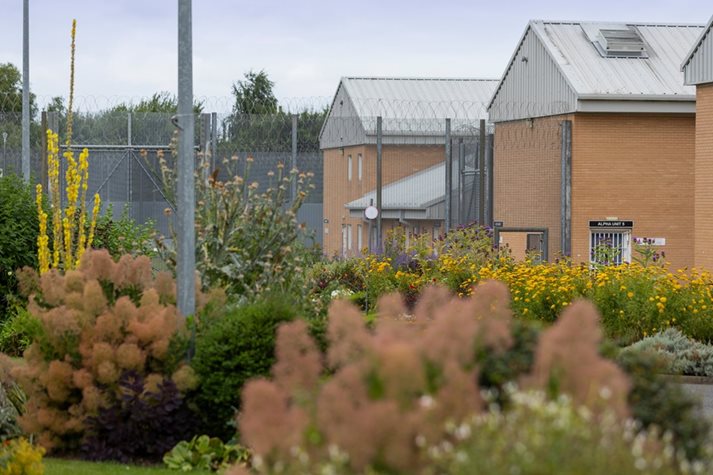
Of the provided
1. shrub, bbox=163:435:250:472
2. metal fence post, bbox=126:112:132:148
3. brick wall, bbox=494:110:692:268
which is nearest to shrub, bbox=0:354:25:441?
shrub, bbox=163:435:250:472

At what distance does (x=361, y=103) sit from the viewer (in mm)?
48344

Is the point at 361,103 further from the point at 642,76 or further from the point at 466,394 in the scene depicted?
the point at 466,394

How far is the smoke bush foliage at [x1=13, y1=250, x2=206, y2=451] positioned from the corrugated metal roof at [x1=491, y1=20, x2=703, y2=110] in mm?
24107

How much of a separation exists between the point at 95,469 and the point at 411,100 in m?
39.7

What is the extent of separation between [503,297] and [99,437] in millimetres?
4940

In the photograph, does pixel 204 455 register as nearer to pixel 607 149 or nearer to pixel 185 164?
pixel 185 164

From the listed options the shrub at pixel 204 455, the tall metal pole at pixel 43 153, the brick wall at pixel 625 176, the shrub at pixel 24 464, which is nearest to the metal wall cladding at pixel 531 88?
the brick wall at pixel 625 176

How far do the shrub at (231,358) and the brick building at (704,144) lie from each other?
68.1ft

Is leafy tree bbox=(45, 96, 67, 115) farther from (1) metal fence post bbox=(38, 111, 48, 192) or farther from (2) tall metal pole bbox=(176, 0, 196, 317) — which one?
(2) tall metal pole bbox=(176, 0, 196, 317)

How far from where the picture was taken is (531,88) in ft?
123

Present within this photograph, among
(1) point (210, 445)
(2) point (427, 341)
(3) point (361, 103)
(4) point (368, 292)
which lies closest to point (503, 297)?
(2) point (427, 341)

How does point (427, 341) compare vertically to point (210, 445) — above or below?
above

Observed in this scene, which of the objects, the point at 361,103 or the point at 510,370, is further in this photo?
the point at 361,103

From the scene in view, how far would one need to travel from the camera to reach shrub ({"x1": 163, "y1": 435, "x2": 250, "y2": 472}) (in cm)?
1046
